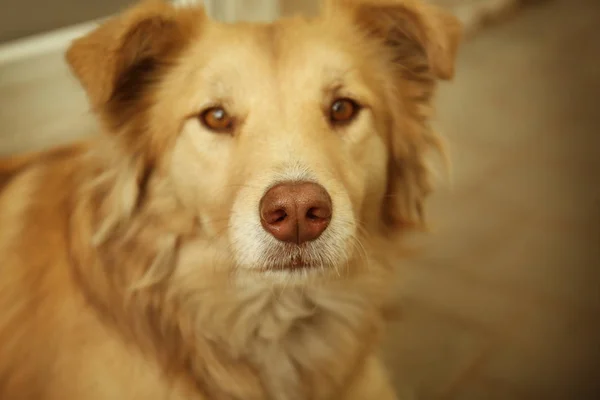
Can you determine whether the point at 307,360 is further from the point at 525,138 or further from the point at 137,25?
the point at 525,138

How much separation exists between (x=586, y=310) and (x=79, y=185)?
4.68ft

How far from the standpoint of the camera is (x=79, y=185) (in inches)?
50.7

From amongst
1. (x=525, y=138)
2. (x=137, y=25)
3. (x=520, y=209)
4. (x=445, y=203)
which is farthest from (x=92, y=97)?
(x=525, y=138)

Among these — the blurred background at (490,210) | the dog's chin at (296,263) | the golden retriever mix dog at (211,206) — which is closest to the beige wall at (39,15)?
the blurred background at (490,210)

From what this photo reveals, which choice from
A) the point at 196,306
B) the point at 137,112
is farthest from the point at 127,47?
the point at 196,306

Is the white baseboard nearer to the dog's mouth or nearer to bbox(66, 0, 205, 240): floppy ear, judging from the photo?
bbox(66, 0, 205, 240): floppy ear

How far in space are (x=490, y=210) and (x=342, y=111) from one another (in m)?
1.18

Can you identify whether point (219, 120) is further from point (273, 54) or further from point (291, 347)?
point (291, 347)

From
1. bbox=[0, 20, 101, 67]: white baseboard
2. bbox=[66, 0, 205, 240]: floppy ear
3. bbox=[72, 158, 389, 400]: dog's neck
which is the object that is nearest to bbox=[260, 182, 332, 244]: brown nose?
bbox=[72, 158, 389, 400]: dog's neck

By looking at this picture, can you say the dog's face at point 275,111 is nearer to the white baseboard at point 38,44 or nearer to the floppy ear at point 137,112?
the floppy ear at point 137,112

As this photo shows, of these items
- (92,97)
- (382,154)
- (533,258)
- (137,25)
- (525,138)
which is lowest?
(533,258)

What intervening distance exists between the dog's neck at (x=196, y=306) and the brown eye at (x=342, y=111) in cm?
32

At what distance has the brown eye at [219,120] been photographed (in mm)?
1173

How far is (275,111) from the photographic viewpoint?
1149 millimetres
